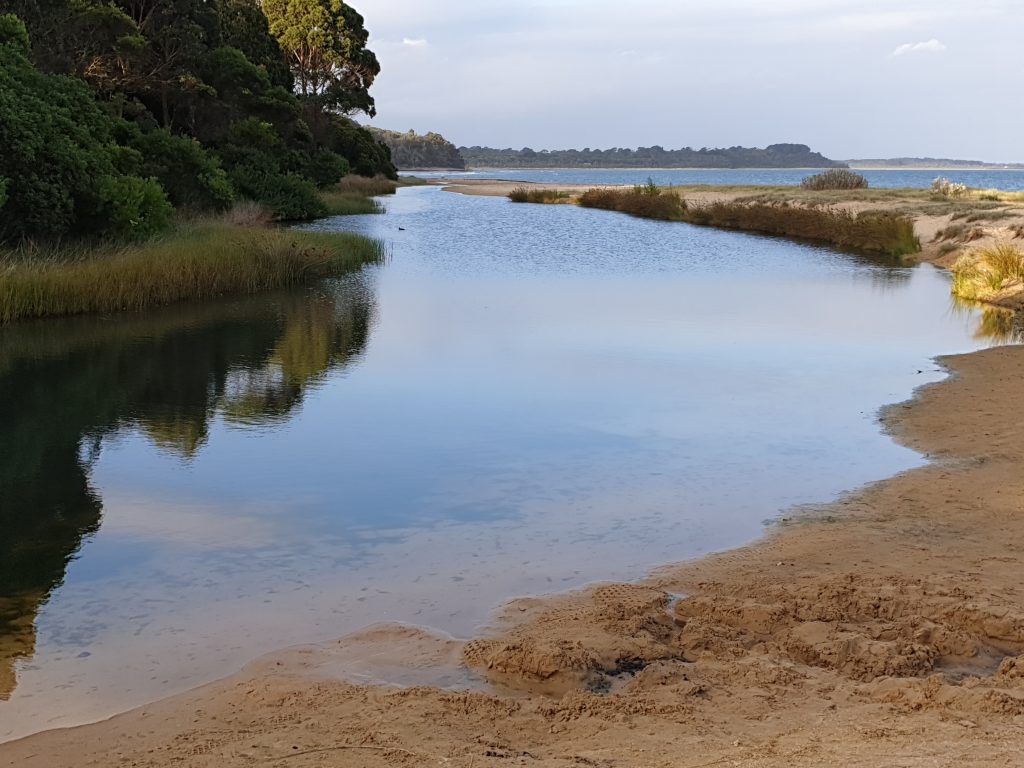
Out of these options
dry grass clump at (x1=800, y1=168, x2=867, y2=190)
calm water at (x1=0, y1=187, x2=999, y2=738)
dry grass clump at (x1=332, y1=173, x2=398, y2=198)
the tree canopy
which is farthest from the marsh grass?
dry grass clump at (x1=800, y1=168, x2=867, y2=190)

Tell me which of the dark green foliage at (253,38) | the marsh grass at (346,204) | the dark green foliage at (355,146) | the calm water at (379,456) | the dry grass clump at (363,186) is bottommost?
the calm water at (379,456)

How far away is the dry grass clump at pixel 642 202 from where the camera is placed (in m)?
49.2

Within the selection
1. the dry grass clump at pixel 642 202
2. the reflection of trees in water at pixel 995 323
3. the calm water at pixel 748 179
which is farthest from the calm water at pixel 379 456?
the calm water at pixel 748 179

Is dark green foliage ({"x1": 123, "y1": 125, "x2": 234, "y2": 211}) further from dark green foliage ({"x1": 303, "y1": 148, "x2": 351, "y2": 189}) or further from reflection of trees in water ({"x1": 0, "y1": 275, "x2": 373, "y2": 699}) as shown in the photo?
dark green foliage ({"x1": 303, "y1": 148, "x2": 351, "y2": 189})

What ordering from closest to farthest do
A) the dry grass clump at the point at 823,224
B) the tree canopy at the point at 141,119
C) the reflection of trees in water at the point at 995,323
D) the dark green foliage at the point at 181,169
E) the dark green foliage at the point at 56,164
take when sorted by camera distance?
the reflection of trees in water at the point at 995,323
the dark green foliage at the point at 56,164
the tree canopy at the point at 141,119
the dark green foliage at the point at 181,169
the dry grass clump at the point at 823,224

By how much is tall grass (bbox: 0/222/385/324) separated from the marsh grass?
59.3 feet

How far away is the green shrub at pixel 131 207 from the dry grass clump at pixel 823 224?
20.2 metres

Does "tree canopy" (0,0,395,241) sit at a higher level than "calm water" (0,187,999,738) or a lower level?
higher

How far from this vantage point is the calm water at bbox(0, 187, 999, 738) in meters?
6.32

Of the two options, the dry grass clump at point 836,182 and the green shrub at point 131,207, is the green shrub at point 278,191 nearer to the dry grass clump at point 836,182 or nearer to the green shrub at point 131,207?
the green shrub at point 131,207

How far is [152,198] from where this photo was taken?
21.4 m

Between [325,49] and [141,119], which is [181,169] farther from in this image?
[325,49]

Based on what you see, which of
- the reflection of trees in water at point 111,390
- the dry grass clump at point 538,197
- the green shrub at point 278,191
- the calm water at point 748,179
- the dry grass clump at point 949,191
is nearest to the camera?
the reflection of trees in water at point 111,390

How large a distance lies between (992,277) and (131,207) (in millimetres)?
15898
